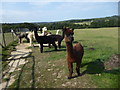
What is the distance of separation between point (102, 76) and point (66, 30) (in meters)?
2.36

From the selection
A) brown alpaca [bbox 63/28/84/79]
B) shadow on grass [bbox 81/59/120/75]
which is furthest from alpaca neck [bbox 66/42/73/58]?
shadow on grass [bbox 81/59/120/75]

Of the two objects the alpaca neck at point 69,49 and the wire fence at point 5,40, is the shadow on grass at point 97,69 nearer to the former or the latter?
the alpaca neck at point 69,49

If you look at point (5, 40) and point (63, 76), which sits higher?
point (5, 40)

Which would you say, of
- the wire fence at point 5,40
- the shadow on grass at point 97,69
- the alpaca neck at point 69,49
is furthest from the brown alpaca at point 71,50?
the wire fence at point 5,40

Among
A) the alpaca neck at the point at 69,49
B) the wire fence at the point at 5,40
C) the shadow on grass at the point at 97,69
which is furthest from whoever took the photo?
the wire fence at the point at 5,40

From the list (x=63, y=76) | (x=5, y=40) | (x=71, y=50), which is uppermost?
(x=71, y=50)

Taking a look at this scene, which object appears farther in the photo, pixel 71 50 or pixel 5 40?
pixel 5 40

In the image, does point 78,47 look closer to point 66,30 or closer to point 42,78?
point 66,30

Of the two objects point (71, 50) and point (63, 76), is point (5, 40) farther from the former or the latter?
point (71, 50)

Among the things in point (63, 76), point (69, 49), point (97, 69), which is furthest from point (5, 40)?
point (69, 49)

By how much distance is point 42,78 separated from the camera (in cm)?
630

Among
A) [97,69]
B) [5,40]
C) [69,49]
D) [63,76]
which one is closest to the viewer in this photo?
[69,49]

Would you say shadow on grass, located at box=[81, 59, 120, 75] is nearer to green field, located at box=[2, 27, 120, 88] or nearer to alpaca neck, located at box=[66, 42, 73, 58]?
green field, located at box=[2, 27, 120, 88]

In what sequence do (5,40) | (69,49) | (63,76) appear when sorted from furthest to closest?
(5,40) → (63,76) → (69,49)
